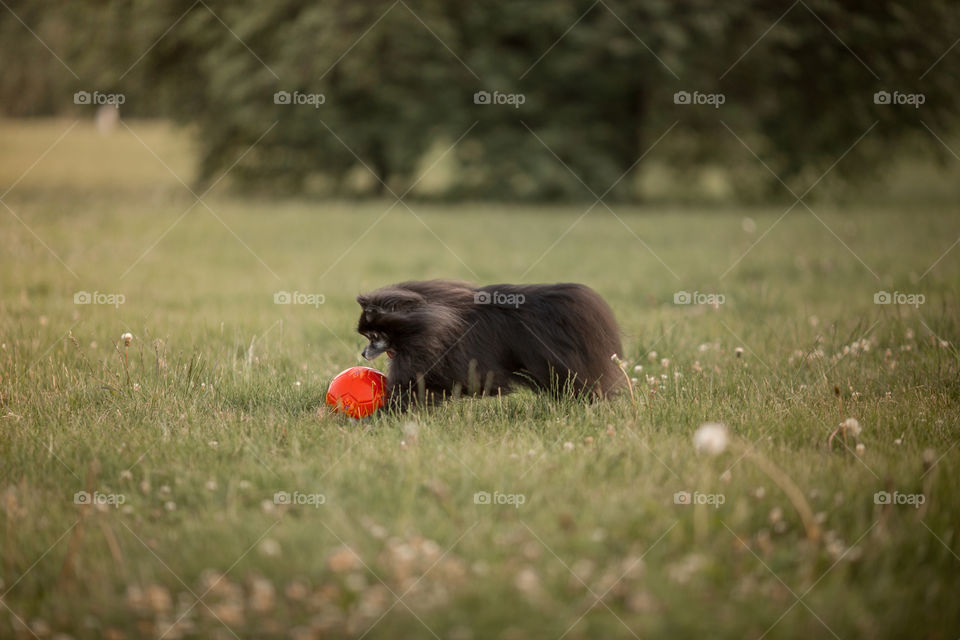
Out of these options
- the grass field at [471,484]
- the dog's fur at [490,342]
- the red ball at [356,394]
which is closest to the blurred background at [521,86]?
the grass field at [471,484]

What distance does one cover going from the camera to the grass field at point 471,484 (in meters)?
2.45

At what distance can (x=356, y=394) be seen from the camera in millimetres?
4156

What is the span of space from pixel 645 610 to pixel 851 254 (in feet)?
28.7

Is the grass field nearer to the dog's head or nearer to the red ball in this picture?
the red ball

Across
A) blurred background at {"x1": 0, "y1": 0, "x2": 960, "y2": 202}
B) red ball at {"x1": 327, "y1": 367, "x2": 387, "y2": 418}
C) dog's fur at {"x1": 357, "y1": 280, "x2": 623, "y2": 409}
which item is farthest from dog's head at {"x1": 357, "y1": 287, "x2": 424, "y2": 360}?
blurred background at {"x1": 0, "y1": 0, "x2": 960, "y2": 202}

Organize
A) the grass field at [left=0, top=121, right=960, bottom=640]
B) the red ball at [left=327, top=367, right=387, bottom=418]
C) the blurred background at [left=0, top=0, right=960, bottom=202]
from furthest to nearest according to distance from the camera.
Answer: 1. the blurred background at [left=0, top=0, right=960, bottom=202]
2. the red ball at [left=327, top=367, right=387, bottom=418]
3. the grass field at [left=0, top=121, right=960, bottom=640]

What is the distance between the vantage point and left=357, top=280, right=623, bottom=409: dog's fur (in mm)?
4211

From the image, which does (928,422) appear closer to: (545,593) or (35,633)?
(545,593)

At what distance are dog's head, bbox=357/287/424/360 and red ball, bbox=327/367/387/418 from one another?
143 millimetres

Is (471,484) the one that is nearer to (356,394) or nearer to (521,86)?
(356,394)

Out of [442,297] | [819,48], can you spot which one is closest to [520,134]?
[819,48]

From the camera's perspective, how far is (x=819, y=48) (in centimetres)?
1675

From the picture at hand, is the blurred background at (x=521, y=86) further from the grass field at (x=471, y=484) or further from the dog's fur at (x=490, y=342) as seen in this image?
the dog's fur at (x=490, y=342)

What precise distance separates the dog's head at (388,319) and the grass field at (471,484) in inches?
18.4
